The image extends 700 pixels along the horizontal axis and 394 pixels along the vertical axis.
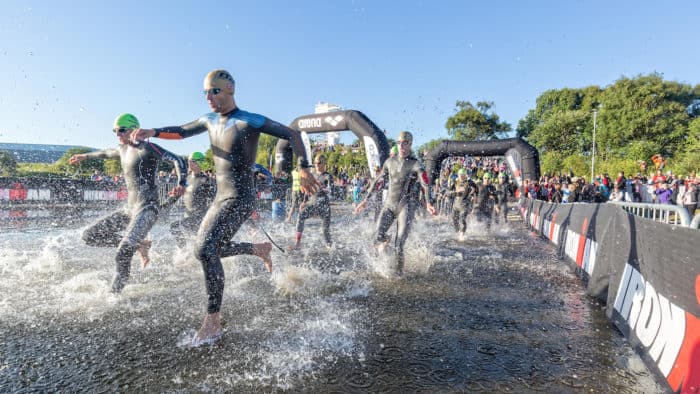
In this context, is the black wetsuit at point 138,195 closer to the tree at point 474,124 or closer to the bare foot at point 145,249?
the bare foot at point 145,249

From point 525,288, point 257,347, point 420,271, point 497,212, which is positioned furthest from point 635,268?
point 497,212

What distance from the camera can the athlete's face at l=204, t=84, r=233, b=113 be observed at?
326 centimetres

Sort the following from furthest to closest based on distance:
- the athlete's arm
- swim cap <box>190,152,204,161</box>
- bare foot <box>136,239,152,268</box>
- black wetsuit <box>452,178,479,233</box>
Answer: black wetsuit <box>452,178,479,233</box> → swim cap <box>190,152,204,161</box> → the athlete's arm → bare foot <box>136,239,152,268</box>

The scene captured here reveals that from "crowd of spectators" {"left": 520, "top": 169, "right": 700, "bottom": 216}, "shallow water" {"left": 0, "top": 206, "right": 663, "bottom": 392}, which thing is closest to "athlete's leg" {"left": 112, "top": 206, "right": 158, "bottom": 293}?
"shallow water" {"left": 0, "top": 206, "right": 663, "bottom": 392}

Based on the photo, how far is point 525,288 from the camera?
4.88 meters

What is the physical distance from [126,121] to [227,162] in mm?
1908

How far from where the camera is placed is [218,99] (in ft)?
10.8

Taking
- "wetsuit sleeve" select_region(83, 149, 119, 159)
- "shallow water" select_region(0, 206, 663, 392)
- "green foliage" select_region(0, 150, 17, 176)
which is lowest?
"shallow water" select_region(0, 206, 663, 392)

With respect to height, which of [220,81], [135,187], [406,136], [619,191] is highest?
[220,81]

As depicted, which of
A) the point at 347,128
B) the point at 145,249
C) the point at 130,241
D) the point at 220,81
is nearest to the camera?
the point at 220,81

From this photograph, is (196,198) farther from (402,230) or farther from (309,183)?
(309,183)

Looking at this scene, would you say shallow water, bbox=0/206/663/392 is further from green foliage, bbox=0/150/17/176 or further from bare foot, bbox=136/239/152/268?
green foliage, bbox=0/150/17/176

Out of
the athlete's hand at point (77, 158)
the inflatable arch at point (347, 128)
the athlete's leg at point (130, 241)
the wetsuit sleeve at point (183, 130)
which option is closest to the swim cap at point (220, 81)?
the wetsuit sleeve at point (183, 130)

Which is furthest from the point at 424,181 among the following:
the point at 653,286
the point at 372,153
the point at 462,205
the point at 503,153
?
the point at 503,153
